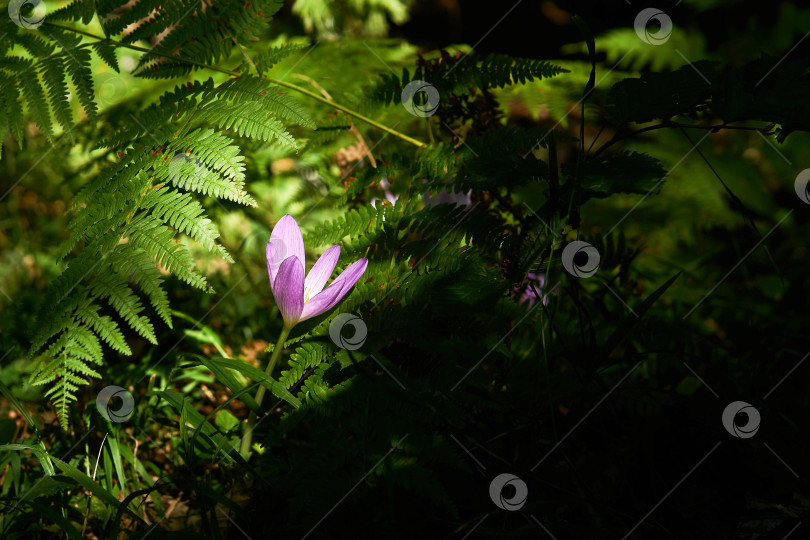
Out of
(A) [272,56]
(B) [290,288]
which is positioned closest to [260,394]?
(B) [290,288]

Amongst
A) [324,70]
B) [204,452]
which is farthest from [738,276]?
[204,452]

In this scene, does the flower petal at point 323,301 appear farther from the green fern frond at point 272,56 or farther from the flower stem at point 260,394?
the green fern frond at point 272,56

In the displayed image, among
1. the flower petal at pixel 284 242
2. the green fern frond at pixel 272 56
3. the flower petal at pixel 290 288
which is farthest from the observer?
the green fern frond at pixel 272 56

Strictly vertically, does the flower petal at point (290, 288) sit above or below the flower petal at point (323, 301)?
above

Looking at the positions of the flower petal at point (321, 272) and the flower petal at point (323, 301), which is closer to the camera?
the flower petal at point (323, 301)

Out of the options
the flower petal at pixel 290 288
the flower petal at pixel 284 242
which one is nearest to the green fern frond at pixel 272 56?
the flower petal at pixel 284 242

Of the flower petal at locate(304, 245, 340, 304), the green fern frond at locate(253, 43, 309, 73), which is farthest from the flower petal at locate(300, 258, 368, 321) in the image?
the green fern frond at locate(253, 43, 309, 73)

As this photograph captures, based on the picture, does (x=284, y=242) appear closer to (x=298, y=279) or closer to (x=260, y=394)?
(x=298, y=279)

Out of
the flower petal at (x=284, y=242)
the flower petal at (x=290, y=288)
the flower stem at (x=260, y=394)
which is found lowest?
the flower stem at (x=260, y=394)
